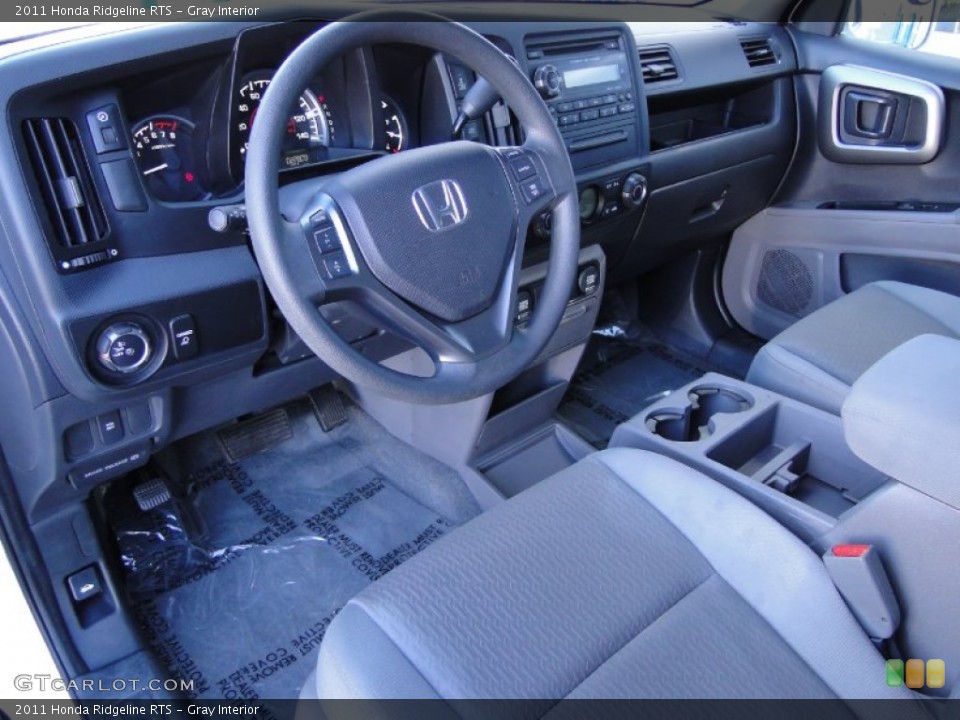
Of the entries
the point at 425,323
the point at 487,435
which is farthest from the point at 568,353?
the point at 425,323

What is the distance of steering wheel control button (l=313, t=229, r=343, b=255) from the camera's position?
1084 mm

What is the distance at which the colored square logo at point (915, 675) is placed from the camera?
0.96 m

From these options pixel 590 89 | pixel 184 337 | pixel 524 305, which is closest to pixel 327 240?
pixel 184 337

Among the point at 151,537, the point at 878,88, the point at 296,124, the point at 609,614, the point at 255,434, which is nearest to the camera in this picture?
the point at 609,614

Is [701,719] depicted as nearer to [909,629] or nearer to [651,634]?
[651,634]

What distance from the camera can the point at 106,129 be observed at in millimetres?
1167

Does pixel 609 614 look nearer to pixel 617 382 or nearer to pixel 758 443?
pixel 758 443

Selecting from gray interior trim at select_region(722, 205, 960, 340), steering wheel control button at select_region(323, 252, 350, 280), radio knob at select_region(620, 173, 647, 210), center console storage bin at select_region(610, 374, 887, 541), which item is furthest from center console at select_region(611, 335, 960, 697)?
gray interior trim at select_region(722, 205, 960, 340)

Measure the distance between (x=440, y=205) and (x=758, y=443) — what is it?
79 cm

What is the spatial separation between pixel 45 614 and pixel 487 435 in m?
0.96

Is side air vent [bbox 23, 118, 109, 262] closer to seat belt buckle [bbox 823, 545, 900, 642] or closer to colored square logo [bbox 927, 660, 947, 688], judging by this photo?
seat belt buckle [bbox 823, 545, 900, 642]

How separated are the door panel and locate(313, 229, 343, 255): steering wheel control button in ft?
5.83

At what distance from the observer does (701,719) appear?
90cm

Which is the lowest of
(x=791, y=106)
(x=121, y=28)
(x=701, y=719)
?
(x=701, y=719)
